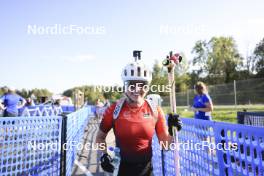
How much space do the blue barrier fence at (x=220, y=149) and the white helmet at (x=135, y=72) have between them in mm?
1000

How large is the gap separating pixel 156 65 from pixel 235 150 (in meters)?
70.7

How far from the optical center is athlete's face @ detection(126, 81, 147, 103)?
3131mm

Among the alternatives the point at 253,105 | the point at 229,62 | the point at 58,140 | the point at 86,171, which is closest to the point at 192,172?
the point at 58,140

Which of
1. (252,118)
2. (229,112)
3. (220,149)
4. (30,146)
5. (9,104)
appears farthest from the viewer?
(229,112)

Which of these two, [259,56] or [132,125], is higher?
[259,56]

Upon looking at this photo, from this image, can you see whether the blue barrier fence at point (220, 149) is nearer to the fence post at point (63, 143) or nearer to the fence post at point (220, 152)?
the fence post at point (220, 152)

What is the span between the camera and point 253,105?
25.3 meters

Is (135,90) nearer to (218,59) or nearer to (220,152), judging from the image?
(220,152)

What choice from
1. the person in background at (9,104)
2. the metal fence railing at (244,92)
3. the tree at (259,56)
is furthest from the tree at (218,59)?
the person in background at (9,104)

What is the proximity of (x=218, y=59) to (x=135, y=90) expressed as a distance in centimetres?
6277

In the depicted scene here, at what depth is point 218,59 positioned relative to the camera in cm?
6272

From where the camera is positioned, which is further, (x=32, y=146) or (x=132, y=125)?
(x=32, y=146)

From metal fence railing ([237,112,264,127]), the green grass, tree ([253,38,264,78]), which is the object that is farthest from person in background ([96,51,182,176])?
tree ([253,38,264,78])

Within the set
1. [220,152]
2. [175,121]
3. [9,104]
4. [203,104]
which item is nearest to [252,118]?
[203,104]
